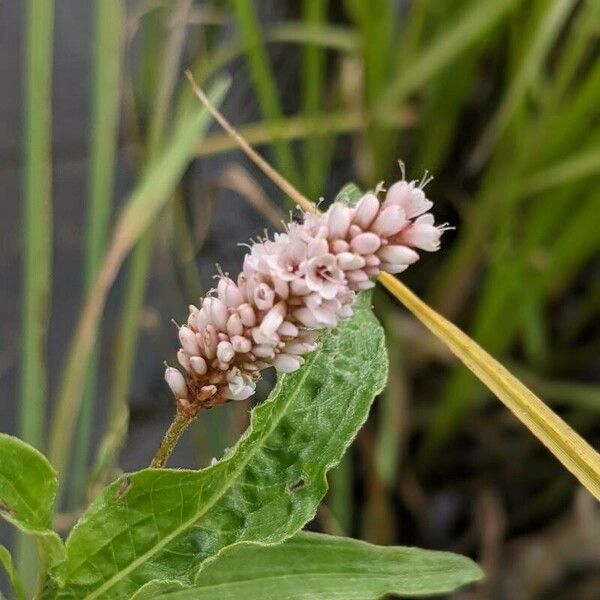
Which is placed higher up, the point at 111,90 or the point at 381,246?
the point at 111,90

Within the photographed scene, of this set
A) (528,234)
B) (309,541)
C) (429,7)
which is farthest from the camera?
(429,7)

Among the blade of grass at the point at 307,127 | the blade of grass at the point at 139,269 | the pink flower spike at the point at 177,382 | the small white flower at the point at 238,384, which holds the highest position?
the blade of grass at the point at 307,127

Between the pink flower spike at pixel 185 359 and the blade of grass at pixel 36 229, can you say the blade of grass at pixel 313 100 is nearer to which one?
the blade of grass at pixel 36 229

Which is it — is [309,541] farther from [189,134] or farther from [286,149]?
[286,149]

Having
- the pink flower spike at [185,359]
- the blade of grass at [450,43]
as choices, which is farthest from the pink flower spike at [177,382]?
the blade of grass at [450,43]

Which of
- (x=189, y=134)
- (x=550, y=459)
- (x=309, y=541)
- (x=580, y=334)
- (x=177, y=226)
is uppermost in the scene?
(x=177, y=226)

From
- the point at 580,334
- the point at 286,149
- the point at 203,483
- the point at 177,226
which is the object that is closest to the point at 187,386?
the point at 203,483

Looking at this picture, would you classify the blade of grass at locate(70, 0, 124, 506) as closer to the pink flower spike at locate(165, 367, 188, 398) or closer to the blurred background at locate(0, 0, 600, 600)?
the blurred background at locate(0, 0, 600, 600)
